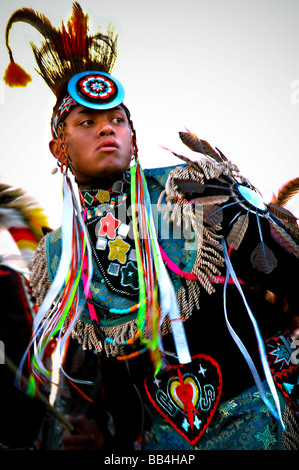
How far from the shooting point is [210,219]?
1803 millimetres

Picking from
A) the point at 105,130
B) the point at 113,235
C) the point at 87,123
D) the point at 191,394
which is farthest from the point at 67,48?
the point at 191,394

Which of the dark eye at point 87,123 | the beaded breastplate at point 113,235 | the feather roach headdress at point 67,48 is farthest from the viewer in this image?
the feather roach headdress at point 67,48

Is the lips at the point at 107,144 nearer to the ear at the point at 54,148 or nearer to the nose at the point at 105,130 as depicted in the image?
the nose at the point at 105,130

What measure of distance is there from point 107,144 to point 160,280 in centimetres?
69

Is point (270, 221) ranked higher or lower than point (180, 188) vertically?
lower

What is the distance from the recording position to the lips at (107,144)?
6.86 feet

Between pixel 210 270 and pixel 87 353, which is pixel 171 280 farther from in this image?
pixel 87 353

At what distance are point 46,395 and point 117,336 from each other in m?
0.87

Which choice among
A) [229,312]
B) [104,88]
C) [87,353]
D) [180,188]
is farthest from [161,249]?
[87,353]

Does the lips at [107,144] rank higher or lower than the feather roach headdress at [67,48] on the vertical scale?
lower

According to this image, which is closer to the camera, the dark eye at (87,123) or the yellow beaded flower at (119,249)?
the yellow beaded flower at (119,249)

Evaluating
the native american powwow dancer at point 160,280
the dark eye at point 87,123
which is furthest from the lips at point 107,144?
the dark eye at point 87,123

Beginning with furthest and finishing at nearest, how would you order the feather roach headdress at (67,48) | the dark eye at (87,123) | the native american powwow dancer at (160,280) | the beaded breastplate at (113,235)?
the feather roach headdress at (67,48)
the dark eye at (87,123)
the beaded breastplate at (113,235)
the native american powwow dancer at (160,280)

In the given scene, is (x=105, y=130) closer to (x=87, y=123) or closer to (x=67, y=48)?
(x=87, y=123)
